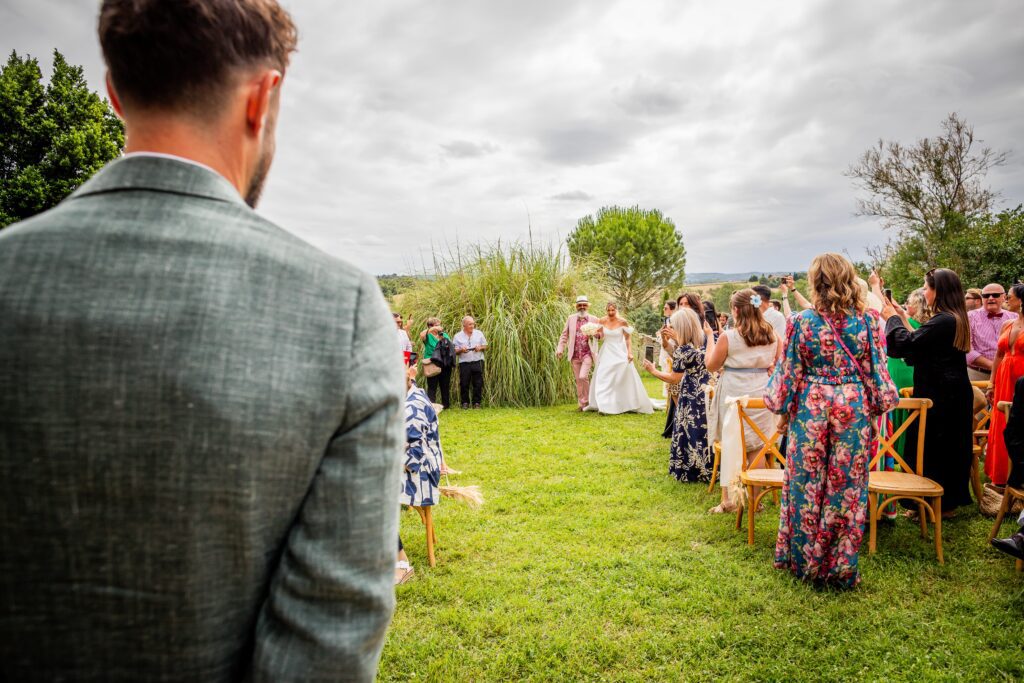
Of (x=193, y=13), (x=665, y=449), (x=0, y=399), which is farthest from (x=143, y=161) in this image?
(x=665, y=449)

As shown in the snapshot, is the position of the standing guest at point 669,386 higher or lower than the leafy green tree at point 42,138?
lower

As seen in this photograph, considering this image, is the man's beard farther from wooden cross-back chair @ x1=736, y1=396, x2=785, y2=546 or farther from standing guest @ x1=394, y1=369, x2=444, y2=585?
wooden cross-back chair @ x1=736, y1=396, x2=785, y2=546

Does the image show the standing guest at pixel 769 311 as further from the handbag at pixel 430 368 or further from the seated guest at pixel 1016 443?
the handbag at pixel 430 368

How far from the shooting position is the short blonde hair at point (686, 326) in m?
6.67

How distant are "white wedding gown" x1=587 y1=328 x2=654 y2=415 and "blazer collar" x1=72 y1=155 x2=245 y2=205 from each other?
10.6 metres

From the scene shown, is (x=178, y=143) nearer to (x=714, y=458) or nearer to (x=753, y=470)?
(x=753, y=470)

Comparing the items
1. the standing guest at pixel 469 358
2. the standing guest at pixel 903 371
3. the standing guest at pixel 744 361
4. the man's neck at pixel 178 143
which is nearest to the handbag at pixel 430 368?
the standing guest at pixel 469 358

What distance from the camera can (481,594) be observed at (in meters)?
3.99

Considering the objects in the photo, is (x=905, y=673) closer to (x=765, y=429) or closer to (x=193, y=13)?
(x=765, y=429)

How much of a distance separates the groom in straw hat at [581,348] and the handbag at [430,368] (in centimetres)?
256

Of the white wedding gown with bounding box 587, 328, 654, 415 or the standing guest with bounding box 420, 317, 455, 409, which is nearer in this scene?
the white wedding gown with bounding box 587, 328, 654, 415

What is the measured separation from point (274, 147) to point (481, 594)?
3.66m

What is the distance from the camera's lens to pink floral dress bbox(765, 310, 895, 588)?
3.85 m

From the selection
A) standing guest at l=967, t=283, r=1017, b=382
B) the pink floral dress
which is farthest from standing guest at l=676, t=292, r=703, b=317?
the pink floral dress
